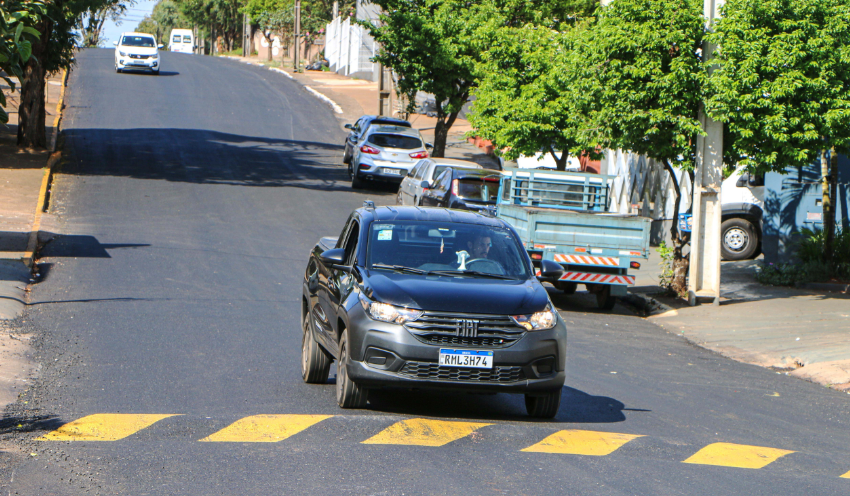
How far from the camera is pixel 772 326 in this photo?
14.3 m

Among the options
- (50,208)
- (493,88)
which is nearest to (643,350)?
(493,88)

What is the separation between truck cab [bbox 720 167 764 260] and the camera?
67.4ft

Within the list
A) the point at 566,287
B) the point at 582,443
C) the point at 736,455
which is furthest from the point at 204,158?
the point at 736,455

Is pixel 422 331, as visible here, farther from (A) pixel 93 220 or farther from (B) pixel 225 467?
(A) pixel 93 220

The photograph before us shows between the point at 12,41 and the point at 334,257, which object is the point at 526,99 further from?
the point at 334,257

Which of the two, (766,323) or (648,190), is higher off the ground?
(648,190)

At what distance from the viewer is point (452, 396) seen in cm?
912

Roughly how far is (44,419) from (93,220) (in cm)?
1408

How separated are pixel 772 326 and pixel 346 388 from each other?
8.81m

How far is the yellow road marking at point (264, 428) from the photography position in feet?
22.6

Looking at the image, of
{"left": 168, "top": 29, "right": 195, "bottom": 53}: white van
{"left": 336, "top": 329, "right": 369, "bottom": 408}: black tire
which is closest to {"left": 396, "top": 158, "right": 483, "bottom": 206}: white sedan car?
{"left": 336, "top": 329, "right": 369, "bottom": 408}: black tire

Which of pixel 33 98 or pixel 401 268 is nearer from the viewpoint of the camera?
pixel 401 268

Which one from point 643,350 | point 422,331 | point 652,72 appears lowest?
point 643,350

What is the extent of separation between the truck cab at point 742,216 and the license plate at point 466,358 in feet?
47.2
